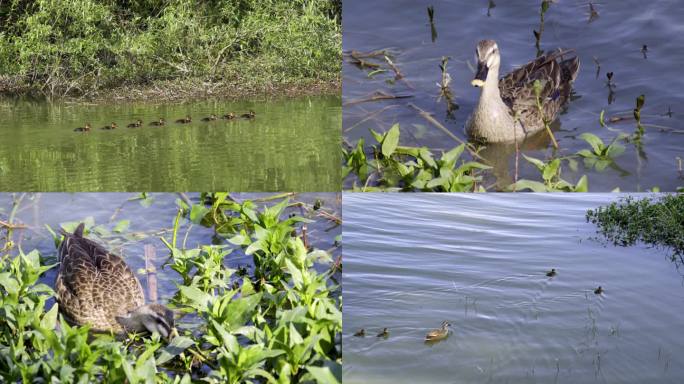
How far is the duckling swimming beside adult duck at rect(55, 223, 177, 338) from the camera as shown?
272cm

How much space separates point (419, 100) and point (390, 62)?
1.30 ft

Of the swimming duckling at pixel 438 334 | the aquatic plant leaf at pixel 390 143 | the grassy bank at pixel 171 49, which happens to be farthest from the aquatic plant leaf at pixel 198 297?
the grassy bank at pixel 171 49

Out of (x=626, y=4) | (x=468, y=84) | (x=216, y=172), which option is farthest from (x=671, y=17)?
(x=216, y=172)

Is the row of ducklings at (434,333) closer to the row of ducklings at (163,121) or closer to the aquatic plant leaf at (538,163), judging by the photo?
the aquatic plant leaf at (538,163)

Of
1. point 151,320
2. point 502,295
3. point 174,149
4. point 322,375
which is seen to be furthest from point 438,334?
point 174,149

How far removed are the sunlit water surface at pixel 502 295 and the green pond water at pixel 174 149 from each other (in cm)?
123

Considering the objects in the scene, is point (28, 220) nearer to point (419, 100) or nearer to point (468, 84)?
point (419, 100)

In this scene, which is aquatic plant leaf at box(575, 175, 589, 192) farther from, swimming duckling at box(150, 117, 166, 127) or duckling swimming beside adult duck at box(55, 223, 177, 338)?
swimming duckling at box(150, 117, 166, 127)

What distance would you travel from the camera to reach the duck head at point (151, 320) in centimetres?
246

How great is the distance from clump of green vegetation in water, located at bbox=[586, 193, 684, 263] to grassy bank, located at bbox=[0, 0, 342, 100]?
212 inches

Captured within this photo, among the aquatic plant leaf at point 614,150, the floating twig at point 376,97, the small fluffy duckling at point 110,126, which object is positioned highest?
the floating twig at point 376,97

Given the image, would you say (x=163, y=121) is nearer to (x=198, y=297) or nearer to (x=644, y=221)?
(x=644, y=221)

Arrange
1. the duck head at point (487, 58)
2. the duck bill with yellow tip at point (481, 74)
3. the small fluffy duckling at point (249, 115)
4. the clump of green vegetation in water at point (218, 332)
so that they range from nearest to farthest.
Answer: the clump of green vegetation in water at point (218, 332) < the duck bill with yellow tip at point (481, 74) < the duck head at point (487, 58) < the small fluffy duckling at point (249, 115)

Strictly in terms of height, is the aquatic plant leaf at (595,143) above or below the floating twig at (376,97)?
below
